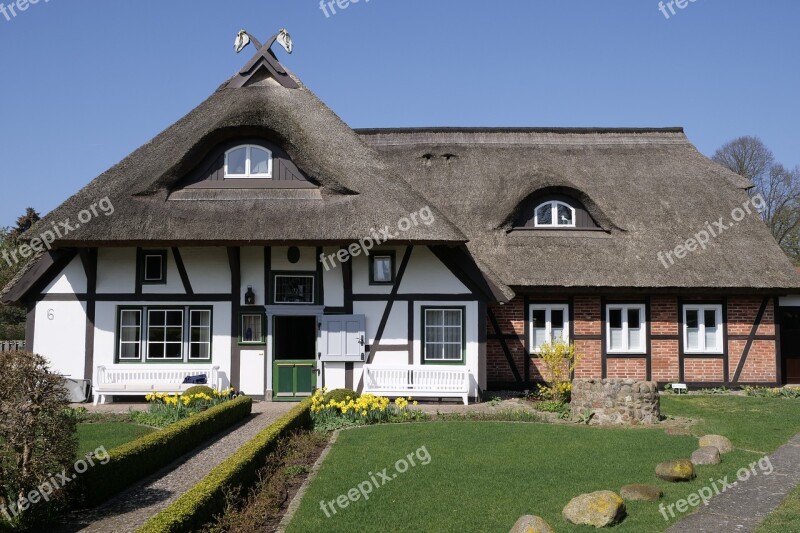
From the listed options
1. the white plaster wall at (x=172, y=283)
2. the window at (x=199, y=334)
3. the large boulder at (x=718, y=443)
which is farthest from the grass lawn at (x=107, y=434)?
the large boulder at (x=718, y=443)

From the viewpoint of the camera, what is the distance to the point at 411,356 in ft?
54.6

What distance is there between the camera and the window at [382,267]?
16.8 metres

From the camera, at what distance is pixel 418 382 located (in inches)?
640

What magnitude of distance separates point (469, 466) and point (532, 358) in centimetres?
920

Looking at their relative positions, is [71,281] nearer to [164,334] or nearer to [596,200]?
[164,334]

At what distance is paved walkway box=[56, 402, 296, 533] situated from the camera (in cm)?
781

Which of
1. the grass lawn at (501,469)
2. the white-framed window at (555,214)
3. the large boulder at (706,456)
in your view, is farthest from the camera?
the white-framed window at (555,214)

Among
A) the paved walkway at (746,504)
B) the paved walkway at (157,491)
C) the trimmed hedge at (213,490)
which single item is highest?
the trimmed hedge at (213,490)

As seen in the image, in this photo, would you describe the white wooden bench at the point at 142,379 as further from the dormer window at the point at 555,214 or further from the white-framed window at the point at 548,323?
the dormer window at the point at 555,214

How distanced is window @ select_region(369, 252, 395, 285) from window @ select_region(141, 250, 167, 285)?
4.79 metres

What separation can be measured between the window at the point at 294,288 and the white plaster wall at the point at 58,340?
453 centimetres

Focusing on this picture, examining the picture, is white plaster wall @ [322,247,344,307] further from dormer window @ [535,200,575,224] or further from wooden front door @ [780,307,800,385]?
wooden front door @ [780,307,800,385]

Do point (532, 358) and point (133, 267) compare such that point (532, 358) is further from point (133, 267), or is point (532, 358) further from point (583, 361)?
point (133, 267)

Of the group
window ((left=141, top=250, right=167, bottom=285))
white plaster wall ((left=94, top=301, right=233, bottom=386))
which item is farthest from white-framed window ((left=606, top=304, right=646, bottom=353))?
window ((left=141, top=250, right=167, bottom=285))
